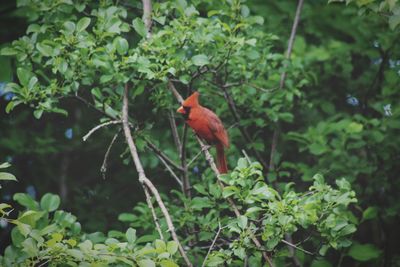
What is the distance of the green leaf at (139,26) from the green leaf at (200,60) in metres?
0.36

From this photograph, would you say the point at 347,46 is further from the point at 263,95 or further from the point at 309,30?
the point at 263,95

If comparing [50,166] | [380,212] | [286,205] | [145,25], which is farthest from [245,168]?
[50,166]

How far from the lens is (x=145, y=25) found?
13.4ft

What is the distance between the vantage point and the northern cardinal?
422cm

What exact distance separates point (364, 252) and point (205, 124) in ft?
5.53

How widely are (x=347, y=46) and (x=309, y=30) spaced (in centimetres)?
40

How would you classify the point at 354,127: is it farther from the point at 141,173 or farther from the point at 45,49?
the point at 45,49

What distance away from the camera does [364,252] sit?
4918mm

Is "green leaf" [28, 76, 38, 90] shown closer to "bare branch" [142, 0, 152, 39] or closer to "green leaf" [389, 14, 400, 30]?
"bare branch" [142, 0, 152, 39]

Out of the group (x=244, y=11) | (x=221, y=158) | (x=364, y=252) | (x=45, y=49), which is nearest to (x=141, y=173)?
(x=45, y=49)

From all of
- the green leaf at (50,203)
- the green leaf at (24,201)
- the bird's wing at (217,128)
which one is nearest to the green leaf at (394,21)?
the bird's wing at (217,128)

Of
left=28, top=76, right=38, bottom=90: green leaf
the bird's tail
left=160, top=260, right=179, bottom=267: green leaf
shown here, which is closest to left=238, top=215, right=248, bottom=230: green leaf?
left=160, top=260, right=179, bottom=267: green leaf

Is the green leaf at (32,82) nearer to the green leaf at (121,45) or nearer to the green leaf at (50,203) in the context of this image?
the green leaf at (121,45)

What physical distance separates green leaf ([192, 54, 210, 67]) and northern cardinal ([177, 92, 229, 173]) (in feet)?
1.09
